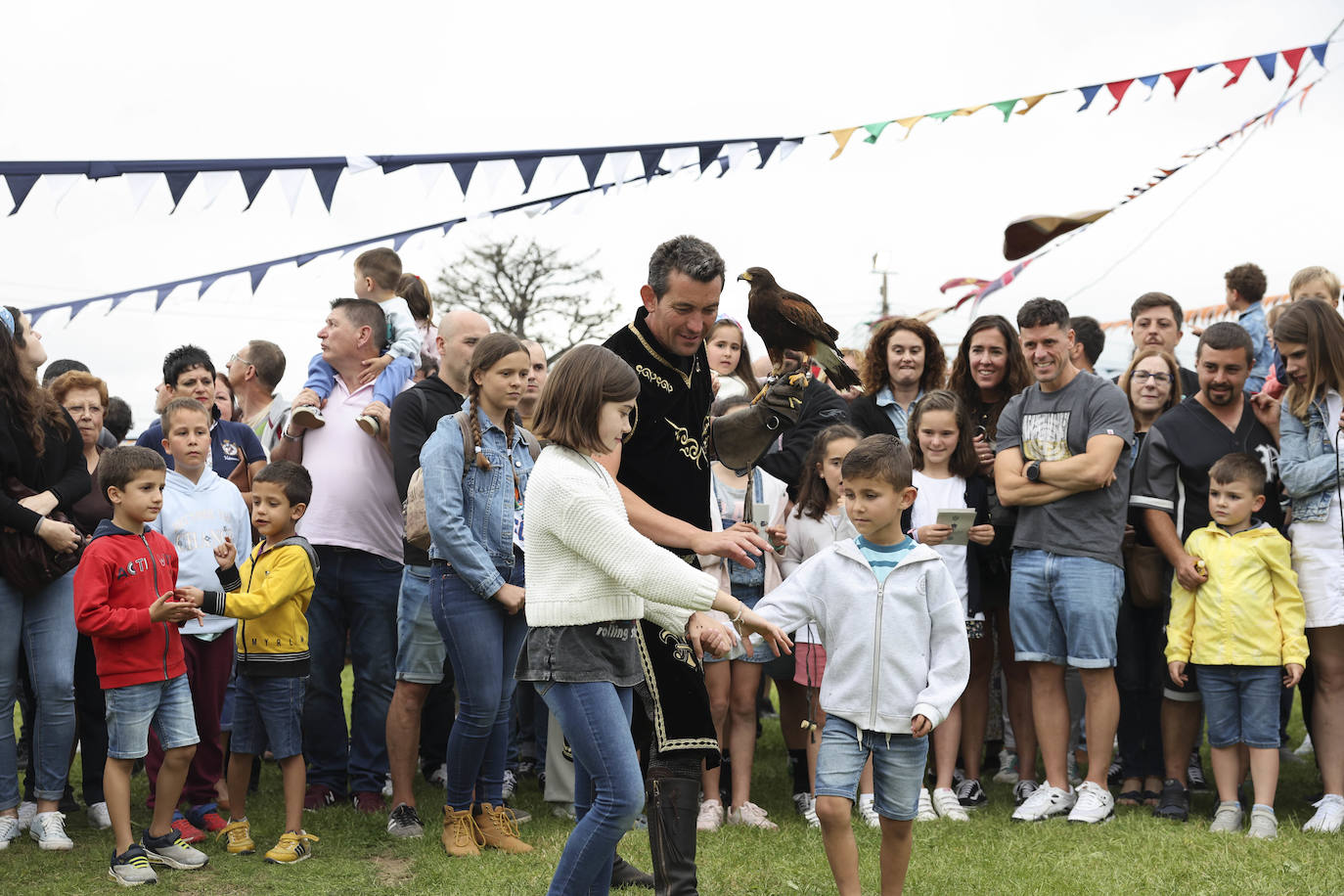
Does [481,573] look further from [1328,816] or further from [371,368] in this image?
[1328,816]

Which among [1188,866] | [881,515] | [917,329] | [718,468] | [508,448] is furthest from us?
[917,329]

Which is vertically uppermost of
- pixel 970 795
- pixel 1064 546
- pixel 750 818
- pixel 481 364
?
pixel 481 364

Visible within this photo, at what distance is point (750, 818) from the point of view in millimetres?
5453

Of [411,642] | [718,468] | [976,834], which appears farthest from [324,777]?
[976,834]

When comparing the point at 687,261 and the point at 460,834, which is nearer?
the point at 687,261

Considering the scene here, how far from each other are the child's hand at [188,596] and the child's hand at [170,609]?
11 mm

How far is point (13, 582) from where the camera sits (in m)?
4.83

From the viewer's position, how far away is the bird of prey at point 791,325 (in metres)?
4.71

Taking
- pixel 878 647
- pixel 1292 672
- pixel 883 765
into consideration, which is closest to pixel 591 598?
pixel 878 647

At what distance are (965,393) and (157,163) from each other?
428 centimetres

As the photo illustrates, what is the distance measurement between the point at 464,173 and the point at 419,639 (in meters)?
2.58

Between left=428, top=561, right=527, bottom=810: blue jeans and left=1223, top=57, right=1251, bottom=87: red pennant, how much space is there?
5.42 meters

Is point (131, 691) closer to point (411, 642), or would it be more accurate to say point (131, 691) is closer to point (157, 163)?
point (411, 642)

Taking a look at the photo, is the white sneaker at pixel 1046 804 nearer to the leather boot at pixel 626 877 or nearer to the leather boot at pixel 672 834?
the leather boot at pixel 626 877
